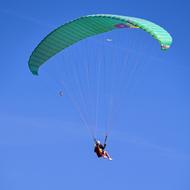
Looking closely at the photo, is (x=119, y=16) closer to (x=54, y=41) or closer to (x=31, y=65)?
(x=54, y=41)

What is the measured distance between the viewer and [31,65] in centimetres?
4131

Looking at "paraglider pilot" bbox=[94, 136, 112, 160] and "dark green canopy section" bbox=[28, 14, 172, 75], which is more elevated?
"dark green canopy section" bbox=[28, 14, 172, 75]

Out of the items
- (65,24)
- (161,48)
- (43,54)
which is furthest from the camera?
(43,54)

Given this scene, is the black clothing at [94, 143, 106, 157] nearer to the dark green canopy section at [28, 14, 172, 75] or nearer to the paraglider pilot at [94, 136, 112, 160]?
the paraglider pilot at [94, 136, 112, 160]

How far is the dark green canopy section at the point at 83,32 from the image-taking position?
3559 centimetres

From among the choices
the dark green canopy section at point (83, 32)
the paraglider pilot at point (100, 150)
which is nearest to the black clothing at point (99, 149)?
the paraglider pilot at point (100, 150)

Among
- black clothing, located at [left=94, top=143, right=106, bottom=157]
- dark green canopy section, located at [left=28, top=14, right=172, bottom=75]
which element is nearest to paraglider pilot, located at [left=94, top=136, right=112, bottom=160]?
black clothing, located at [left=94, top=143, right=106, bottom=157]

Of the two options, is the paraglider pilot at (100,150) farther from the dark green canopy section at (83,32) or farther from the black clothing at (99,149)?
the dark green canopy section at (83,32)

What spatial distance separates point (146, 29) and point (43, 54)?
7.26 m

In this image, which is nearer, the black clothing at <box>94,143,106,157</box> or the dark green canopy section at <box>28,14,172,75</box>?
the dark green canopy section at <box>28,14,172,75</box>

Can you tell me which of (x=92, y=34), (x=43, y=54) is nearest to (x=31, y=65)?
(x=43, y=54)

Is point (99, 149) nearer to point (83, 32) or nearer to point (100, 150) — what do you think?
point (100, 150)

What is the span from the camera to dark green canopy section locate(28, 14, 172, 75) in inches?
1401

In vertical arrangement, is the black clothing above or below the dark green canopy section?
below
